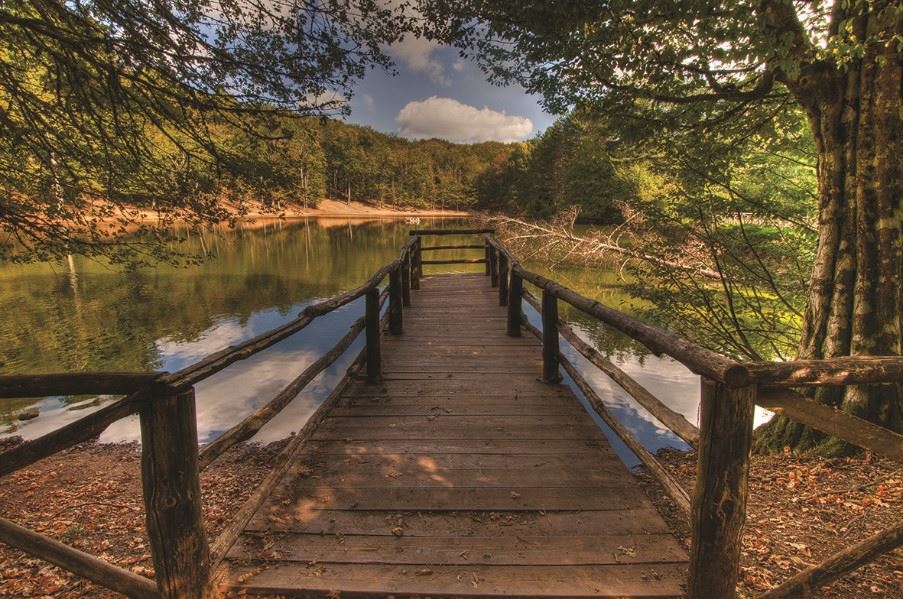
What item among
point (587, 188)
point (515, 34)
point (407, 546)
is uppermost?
point (587, 188)

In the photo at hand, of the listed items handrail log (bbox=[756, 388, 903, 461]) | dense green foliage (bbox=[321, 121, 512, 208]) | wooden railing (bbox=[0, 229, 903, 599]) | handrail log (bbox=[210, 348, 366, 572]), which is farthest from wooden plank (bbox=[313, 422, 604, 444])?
dense green foliage (bbox=[321, 121, 512, 208])

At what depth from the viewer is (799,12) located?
3.59 m

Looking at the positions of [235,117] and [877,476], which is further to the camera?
[235,117]

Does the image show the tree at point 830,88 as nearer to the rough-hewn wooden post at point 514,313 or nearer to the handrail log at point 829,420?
the handrail log at point 829,420

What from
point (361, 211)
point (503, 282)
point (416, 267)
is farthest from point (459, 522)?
point (361, 211)

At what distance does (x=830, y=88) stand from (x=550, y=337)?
10.4 ft

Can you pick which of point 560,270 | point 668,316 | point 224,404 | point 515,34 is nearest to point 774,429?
point 668,316

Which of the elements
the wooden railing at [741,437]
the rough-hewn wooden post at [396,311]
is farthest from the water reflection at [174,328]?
the wooden railing at [741,437]

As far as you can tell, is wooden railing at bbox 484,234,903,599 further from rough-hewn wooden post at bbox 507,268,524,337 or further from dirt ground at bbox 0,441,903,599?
rough-hewn wooden post at bbox 507,268,524,337

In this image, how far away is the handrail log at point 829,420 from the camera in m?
1.61

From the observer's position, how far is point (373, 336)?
15.1 ft

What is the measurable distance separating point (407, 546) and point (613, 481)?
1487 millimetres

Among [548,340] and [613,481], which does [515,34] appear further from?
[613,481]

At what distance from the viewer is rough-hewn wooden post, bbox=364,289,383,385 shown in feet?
14.7
